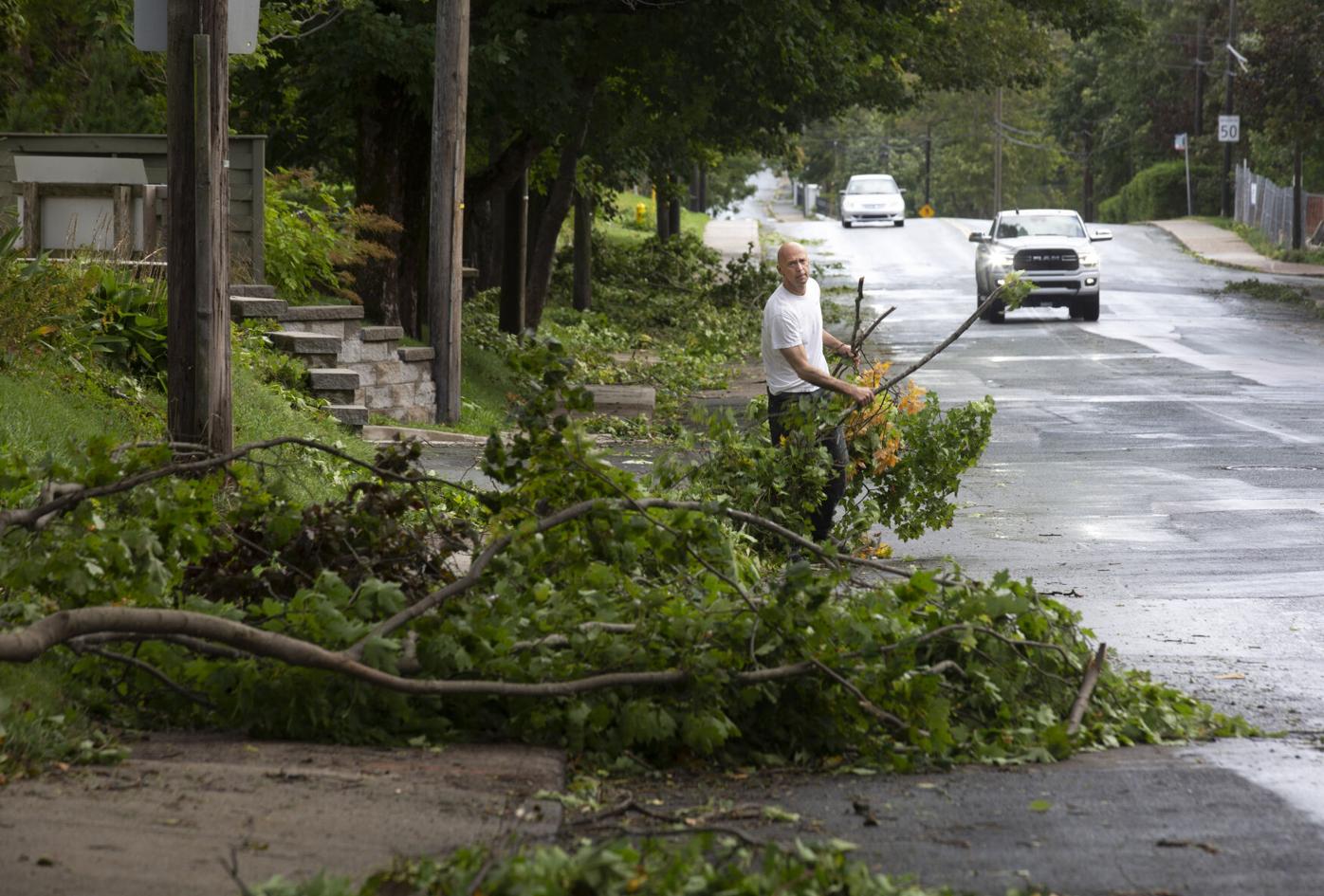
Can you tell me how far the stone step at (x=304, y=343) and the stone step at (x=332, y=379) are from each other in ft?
1.09

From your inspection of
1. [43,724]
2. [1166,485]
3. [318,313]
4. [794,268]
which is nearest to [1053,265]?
[1166,485]

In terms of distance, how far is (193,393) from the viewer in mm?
8891

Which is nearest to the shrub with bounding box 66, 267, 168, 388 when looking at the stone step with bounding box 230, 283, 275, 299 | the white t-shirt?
the stone step with bounding box 230, 283, 275, 299

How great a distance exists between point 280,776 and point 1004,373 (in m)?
19.0

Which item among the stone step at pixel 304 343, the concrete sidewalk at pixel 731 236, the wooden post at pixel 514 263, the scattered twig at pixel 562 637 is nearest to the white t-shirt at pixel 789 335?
the scattered twig at pixel 562 637

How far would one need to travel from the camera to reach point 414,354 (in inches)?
660

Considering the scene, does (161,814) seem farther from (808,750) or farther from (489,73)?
(489,73)

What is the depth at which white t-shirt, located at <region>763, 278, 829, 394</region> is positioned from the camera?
34.0ft

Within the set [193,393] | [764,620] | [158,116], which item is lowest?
[764,620]

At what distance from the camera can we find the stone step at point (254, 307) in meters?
14.6

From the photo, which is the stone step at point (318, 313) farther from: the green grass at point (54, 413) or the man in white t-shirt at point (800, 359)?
the man in white t-shirt at point (800, 359)

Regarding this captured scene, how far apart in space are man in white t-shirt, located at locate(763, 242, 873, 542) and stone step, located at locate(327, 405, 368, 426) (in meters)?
4.57

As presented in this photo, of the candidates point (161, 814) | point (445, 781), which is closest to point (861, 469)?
point (445, 781)

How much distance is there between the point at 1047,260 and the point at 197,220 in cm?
2539
